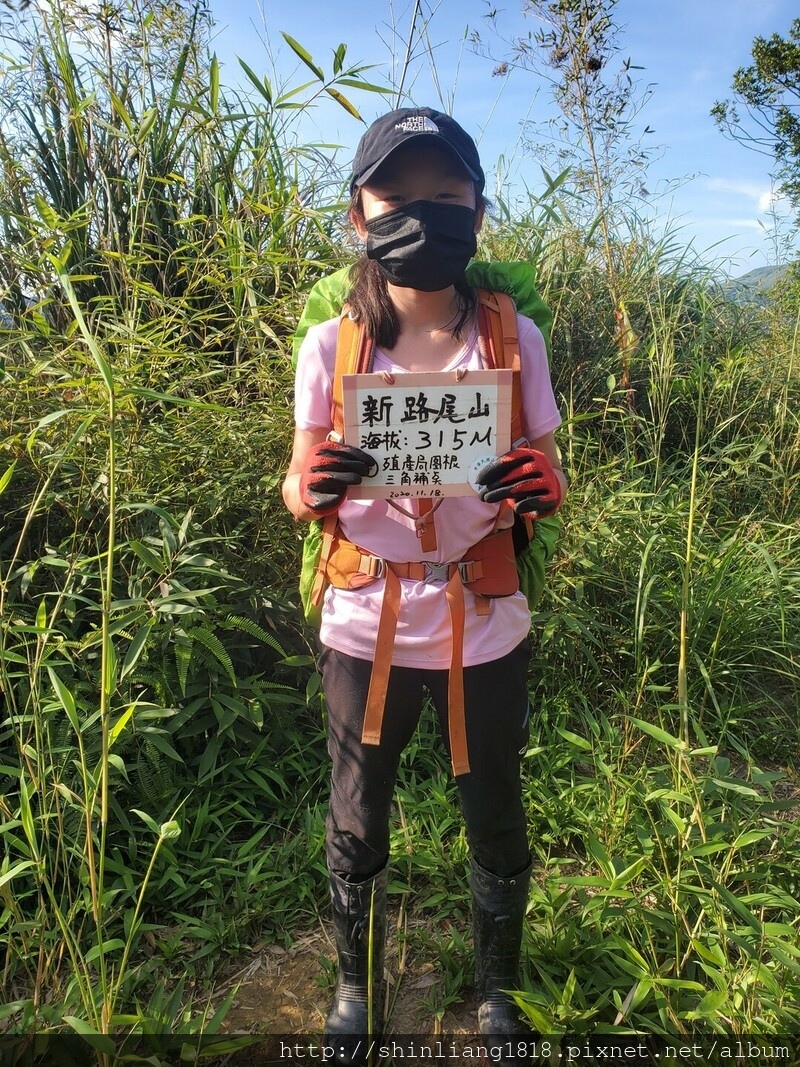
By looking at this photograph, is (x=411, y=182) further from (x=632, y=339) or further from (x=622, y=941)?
(x=632, y=339)

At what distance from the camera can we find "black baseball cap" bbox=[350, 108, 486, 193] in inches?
52.2

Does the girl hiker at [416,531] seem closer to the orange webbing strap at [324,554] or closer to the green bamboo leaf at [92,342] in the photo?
the orange webbing strap at [324,554]

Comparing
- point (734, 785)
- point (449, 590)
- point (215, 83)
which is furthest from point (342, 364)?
point (215, 83)

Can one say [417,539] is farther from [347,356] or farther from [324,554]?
[347,356]

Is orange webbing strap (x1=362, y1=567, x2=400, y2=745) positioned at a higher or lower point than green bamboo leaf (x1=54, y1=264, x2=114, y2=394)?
lower

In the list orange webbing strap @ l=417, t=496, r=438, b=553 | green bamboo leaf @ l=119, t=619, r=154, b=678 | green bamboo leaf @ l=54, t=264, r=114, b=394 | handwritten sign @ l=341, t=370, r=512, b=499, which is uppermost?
green bamboo leaf @ l=54, t=264, r=114, b=394

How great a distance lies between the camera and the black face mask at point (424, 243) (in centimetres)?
135

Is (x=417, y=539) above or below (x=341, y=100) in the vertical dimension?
below

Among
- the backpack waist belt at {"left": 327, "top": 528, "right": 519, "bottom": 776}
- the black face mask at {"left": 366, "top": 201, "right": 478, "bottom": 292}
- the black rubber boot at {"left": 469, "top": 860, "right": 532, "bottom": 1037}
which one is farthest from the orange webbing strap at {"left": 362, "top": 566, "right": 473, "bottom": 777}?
the black face mask at {"left": 366, "top": 201, "right": 478, "bottom": 292}

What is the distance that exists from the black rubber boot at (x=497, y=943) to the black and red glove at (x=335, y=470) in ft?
3.03

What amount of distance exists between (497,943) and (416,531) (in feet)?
3.22

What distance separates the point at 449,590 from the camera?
52.5 inches

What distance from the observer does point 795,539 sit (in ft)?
9.83

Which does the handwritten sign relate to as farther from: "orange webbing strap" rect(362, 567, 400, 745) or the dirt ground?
the dirt ground
